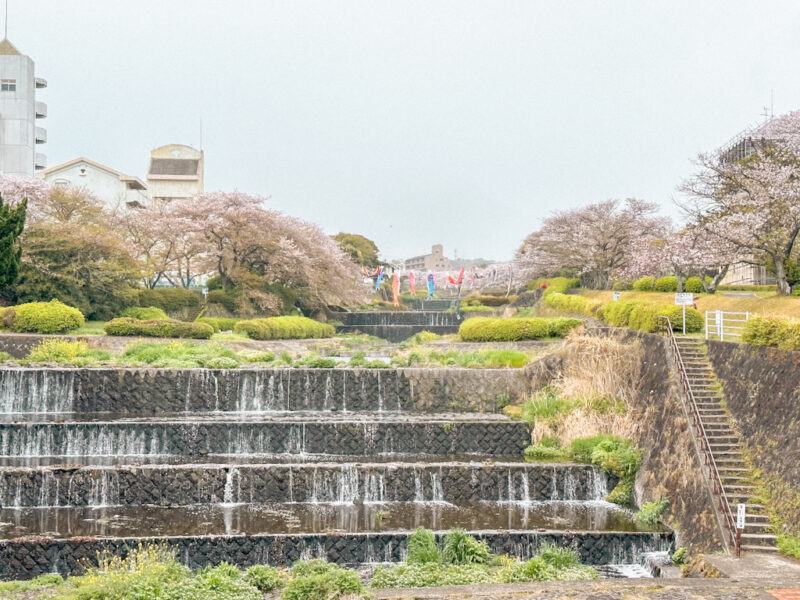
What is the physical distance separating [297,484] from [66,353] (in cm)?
1370

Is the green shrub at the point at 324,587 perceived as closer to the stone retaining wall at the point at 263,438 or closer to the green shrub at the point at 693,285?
the stone retaining wall at the point at 263,438

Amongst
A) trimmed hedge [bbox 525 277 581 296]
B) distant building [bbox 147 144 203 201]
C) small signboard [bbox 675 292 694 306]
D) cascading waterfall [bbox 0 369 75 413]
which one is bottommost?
cascading waterfall [bbox 0 369 75 413]

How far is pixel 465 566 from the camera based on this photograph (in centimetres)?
1207

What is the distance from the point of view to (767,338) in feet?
49.4

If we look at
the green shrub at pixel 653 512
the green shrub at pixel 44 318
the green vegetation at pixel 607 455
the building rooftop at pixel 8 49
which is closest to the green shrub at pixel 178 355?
the green shrub at pixel 44 318

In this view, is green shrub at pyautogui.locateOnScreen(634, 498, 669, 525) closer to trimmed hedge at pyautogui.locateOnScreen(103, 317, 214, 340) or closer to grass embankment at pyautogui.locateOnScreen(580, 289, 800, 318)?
grass embankment at pyautogui.locateOnScreen(580, 289, 800, 318)

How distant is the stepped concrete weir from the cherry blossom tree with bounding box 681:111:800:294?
28.0 feet

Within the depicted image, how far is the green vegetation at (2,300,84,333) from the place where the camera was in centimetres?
2962

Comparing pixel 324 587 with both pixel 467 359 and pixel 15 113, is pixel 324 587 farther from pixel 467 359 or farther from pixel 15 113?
pixel 15 113

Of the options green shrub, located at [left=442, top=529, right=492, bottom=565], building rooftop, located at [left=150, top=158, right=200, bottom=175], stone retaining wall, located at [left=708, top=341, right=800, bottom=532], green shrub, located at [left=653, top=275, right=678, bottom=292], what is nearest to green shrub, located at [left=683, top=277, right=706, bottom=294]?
green shrub, located at [left=653, top=275, right=678, bottom=292]

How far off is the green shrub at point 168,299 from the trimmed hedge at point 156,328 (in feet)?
22.0

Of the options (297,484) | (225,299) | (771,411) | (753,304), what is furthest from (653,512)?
(225,299)

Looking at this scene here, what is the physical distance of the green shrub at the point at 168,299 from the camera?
125 ft

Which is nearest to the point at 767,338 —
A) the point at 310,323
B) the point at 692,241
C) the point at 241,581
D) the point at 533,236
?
the point at 241,581
